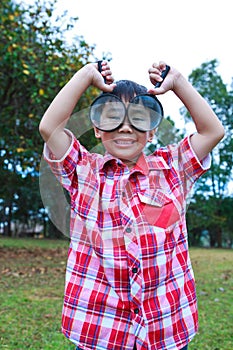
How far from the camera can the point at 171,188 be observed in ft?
5.40

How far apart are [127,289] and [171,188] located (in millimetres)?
399

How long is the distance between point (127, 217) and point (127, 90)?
472mm

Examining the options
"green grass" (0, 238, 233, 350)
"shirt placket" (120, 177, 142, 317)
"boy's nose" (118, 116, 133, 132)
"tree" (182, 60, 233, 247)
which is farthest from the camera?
"tree" (182, 60, 233, 247)

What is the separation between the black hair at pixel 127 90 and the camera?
1640 millimetres

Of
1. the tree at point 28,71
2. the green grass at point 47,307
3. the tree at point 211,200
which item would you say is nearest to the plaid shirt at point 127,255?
the green grass at point 47,307

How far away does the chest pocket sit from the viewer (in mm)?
1574

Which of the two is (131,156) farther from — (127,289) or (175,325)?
(175,325)

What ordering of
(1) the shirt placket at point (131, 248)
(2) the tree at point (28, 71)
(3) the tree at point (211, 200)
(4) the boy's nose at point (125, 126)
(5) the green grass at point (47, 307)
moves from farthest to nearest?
(3) the tree at point (211, 200) < (2) the tree at point (28, 71) < (5) the green grass at point (47, 307) < (4) the boy's nose at point (125, 126) < (1) the shirt placket at point (131, 248)

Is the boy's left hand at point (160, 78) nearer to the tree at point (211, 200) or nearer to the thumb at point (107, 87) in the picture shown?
the thumb at point (107, 87)

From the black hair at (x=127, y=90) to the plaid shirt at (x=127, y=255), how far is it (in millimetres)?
240

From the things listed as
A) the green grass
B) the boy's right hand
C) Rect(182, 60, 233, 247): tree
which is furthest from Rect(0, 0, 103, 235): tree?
the boy's right hand

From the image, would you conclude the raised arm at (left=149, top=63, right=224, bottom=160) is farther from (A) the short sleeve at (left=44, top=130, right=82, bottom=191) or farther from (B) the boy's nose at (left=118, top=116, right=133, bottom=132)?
(A) the short sleeve at (left=44, top=130, right=82, bottom=191)

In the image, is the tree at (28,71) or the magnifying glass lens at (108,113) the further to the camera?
the tree at (28,71)

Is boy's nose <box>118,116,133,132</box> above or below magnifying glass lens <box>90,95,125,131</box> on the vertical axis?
below
